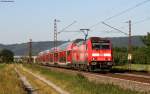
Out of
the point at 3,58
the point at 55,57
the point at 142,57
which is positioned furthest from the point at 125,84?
the point at 3,58

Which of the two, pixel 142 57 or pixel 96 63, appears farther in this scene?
pixel 142 57

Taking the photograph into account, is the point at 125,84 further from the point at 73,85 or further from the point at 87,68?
the point at 87,68

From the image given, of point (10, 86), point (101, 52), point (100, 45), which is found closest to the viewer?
point (10, 86)

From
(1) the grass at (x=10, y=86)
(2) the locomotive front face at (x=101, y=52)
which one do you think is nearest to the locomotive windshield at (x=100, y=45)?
(2) the locomotive front face at (x=101, y=52)

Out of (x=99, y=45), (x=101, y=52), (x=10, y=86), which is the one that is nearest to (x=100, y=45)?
(x=99, y=45)

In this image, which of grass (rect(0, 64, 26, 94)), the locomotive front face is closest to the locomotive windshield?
the locomotive front face

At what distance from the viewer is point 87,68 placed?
4922cm

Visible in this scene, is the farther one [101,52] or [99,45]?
[99,45]

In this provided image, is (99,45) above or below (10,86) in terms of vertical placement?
above

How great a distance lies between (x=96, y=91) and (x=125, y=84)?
4420 millimetres

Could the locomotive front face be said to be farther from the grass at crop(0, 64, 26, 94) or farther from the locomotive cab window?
the grass at crop(0, 64, 26, 94)

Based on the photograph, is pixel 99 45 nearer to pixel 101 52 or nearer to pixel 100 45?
pixel 100 45

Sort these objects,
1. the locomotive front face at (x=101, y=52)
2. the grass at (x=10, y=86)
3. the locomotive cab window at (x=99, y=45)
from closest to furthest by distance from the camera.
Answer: the grass at (x=10, y=86) → the locomotive front face at (x=101, y=52) → the locomotive cab window at (x=99, y=45)

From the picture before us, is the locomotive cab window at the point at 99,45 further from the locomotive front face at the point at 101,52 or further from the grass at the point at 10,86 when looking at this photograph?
the grass at the point at 10,86
